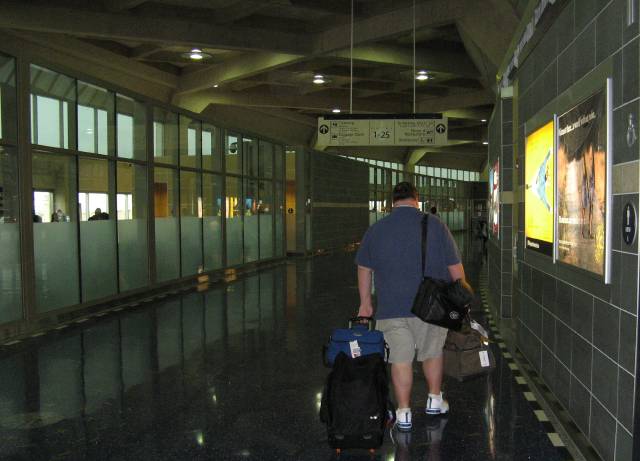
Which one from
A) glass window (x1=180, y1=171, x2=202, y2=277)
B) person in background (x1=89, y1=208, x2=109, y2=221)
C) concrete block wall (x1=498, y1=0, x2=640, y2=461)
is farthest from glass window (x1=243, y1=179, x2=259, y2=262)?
concrete block wall (x1=498, y1=0, x2=640, y2=461)

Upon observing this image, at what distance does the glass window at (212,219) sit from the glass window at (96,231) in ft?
11.6

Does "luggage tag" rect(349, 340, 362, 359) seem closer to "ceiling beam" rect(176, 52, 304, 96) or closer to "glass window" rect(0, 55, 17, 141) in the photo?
"glass window" rect(0, 55, 17, 141)

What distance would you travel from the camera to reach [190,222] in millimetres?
12430

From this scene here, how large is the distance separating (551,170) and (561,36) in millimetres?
955

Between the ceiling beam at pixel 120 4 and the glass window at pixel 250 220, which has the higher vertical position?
the ceiling beam at pixel 120 4

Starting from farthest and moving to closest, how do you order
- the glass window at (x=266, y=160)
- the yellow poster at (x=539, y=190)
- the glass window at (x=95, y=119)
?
1. the glass window at (x=266, y=160)
2. the glass window at (x=95, y=119)
3. the yellow poster at (x=539, y=190)

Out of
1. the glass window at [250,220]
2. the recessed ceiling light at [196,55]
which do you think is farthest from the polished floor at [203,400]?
the recessed ceiling light at [196,55]

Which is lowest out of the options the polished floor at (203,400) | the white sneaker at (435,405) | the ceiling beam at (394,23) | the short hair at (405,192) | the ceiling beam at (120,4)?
the polished floor at (203,400)

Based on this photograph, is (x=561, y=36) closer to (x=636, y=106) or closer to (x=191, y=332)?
(x=636, y=106)

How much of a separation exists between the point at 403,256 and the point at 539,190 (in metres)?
1.89

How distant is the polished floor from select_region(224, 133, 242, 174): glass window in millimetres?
6825

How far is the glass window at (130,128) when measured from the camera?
9.84 metres

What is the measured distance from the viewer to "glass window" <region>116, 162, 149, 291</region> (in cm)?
993

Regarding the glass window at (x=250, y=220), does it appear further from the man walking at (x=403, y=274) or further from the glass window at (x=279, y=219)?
the man walking at (x=403, y=274)
